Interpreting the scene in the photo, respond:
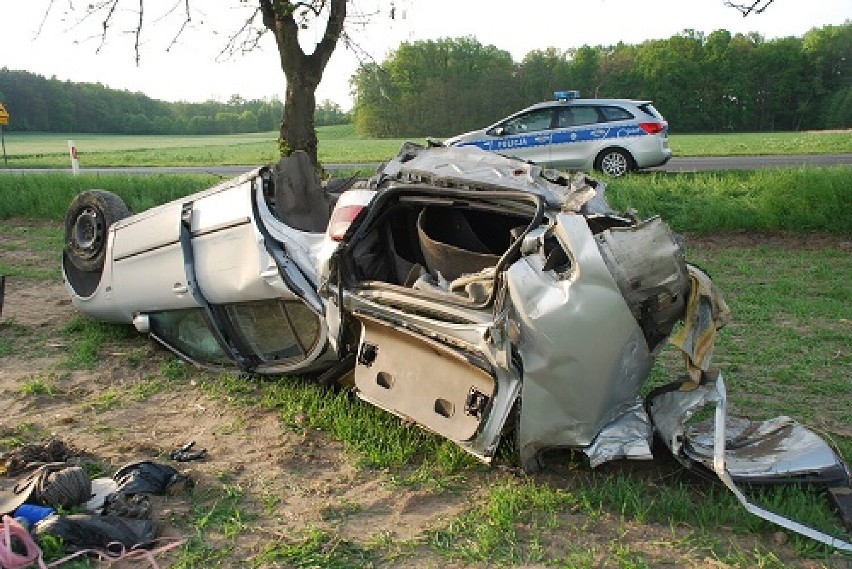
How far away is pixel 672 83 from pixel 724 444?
2345 inches

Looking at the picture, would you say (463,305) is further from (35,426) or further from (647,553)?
(35,426)

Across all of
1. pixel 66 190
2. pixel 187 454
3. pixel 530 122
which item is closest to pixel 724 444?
pixel 187 454

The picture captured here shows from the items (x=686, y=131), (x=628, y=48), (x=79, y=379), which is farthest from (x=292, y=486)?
(x=628, y=48)

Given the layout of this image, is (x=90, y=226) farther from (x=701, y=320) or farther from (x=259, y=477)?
(x=701, y=320)

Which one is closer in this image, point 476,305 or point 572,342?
point 572,342

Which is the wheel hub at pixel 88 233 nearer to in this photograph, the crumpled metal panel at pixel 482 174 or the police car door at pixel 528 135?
the crumpled metal panel at pixel 482 174

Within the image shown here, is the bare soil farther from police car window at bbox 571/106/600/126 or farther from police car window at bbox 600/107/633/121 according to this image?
police car window at bbox 600/107/633/121

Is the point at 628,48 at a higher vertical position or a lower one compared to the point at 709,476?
higher

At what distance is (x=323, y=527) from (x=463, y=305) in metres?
1.00

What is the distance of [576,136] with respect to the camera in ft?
48.2

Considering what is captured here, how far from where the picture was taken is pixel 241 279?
4.24 metres

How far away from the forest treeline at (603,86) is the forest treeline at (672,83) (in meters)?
0.07

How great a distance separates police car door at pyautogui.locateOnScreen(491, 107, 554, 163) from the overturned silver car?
1068 cm

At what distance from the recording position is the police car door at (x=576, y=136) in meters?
14.6
